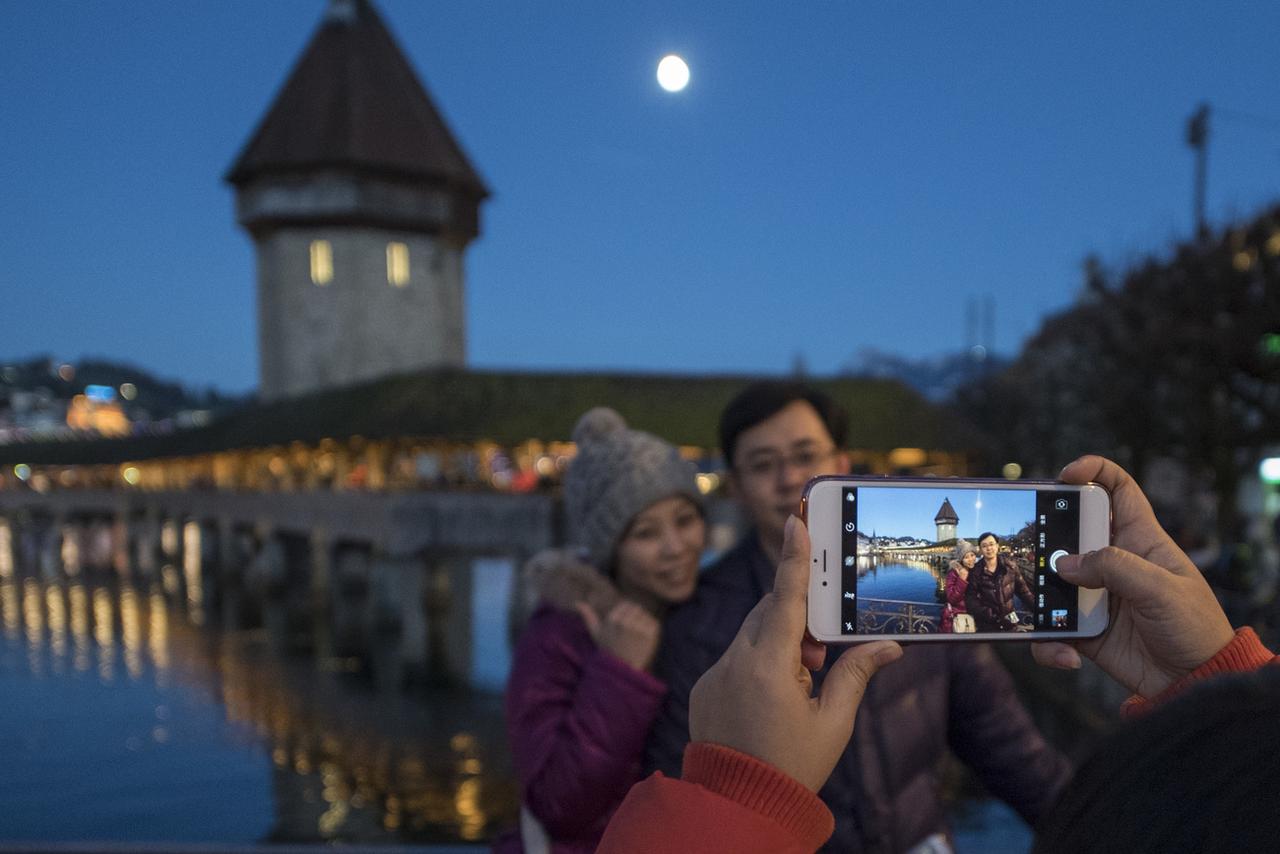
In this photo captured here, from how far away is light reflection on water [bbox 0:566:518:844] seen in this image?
11312 millimetres

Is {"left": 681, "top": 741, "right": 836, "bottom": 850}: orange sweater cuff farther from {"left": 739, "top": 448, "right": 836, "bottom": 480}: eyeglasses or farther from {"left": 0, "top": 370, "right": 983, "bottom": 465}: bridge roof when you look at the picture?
{"left": 0, "top": 370, "right": 983, "bottom": 465}: bridge roof

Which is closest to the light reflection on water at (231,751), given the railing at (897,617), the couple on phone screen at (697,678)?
the couple on phone screen at (697,678)

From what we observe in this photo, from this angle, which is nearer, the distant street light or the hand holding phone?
the hand holding phone

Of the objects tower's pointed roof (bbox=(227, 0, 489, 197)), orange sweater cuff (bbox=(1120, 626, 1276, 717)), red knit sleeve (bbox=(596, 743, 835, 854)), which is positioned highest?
tower's pointed roof (bbox=(227, 0, 489, 197))

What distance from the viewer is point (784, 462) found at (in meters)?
2.43

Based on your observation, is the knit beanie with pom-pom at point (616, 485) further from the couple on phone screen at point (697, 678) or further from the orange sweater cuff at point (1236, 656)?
the orange sweater cuff at point (1236, 656)

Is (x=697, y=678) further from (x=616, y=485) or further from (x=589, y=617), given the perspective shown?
(x=616, y=485)

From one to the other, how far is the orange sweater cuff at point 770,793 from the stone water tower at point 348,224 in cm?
4073

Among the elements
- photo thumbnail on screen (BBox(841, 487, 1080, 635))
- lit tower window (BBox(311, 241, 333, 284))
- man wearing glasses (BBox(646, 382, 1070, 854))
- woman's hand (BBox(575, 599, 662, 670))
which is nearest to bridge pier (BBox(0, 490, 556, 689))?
lit tower window (BBox(311, 241, 333, 284))

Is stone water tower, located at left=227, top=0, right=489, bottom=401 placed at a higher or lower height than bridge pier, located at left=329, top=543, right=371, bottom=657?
higher

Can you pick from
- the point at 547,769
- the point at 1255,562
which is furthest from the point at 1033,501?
the point at 1255,562

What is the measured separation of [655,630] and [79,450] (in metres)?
58.5

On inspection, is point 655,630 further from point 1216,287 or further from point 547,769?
point 1216,287

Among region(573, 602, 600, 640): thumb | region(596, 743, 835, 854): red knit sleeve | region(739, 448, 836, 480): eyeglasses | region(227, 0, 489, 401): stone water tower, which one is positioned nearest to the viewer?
region(596, 743, 835, 854): red knit sleeve
